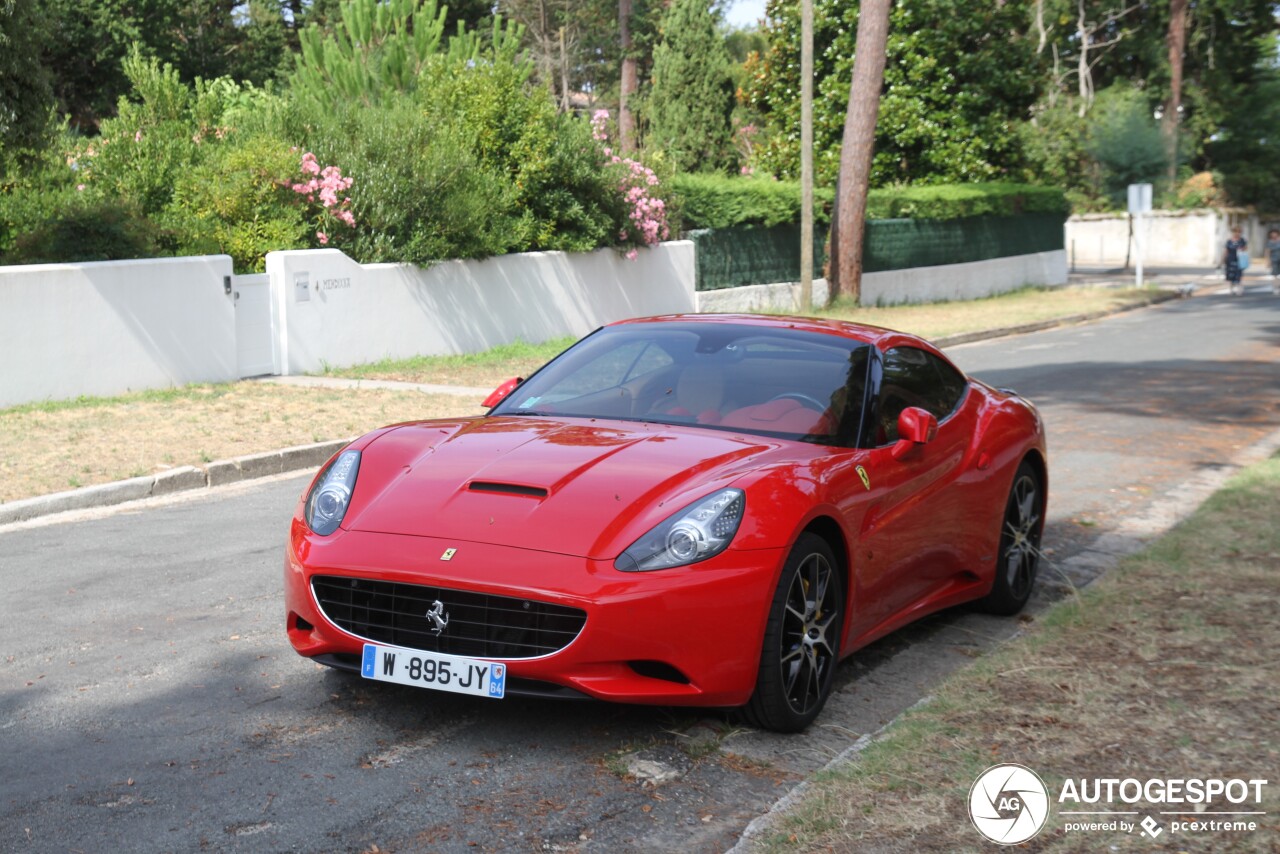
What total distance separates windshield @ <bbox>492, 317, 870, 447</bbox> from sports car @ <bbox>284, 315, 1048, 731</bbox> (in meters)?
0.01

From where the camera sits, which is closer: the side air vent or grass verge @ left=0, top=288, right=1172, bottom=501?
the side air vent

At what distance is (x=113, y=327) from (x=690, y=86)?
99.2 feet

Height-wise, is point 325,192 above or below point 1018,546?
above

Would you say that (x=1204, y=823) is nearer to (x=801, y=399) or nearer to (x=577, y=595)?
(x=577, y=595)

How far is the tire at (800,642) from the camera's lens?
479 cm

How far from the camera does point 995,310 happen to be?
31969mm

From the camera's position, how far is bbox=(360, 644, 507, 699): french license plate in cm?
457

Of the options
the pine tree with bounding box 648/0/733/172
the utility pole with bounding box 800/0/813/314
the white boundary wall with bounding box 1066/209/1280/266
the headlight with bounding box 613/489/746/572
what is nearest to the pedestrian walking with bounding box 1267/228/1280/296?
the pine tree with bounding box 648/0/733/172

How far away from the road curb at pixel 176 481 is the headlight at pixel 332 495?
202 inches

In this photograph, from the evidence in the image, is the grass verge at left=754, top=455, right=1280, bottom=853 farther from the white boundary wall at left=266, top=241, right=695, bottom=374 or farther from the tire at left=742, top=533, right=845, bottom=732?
the white boundary wall at left=266, top=241, right=695, bottom=374

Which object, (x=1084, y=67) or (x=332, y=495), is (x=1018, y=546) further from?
(x=1084, y=67)

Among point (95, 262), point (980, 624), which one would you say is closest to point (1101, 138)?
point (95, 262)

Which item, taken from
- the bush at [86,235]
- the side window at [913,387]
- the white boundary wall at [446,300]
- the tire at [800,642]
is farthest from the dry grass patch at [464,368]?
the tire at [800,642]

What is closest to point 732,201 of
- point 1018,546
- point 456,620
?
point 1018,546
